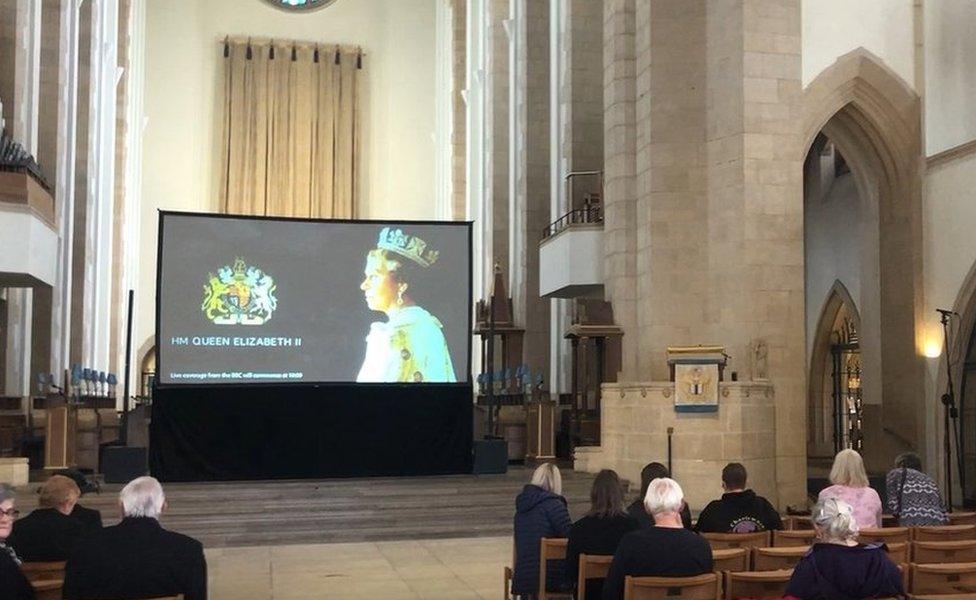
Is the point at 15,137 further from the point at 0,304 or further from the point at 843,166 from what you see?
the point at 843,166

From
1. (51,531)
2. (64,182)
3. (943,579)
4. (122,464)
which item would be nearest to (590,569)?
(943,579)

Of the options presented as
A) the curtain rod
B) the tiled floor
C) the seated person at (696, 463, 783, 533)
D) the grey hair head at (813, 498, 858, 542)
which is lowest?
the tiled floor

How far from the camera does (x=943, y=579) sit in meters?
4.62

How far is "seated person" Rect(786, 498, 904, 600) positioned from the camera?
12.4ft

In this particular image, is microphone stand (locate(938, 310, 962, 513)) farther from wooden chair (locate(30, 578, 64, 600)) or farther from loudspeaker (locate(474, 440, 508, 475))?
wooden chair (locate(30, 578, 64, 600))

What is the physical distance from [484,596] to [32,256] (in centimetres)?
1105

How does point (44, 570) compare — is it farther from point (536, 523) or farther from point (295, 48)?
point (295, 48)

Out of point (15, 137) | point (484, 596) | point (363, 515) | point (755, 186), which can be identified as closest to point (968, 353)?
point (755, 186)

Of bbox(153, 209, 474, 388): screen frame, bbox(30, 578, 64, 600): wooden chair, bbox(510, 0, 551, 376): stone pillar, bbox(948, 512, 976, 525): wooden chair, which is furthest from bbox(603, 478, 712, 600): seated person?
bbox(510, 0, 551, 376): stone pillar

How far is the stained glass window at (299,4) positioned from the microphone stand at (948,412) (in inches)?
916

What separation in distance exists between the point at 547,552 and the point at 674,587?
1606 millimetres

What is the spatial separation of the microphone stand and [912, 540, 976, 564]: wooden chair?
9899 mm

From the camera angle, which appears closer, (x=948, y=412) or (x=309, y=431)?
(x=309, y=431)

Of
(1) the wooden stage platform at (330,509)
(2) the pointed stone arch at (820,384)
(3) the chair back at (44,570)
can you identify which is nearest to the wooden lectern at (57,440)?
(1) the wooden stage platform at (330,509)
